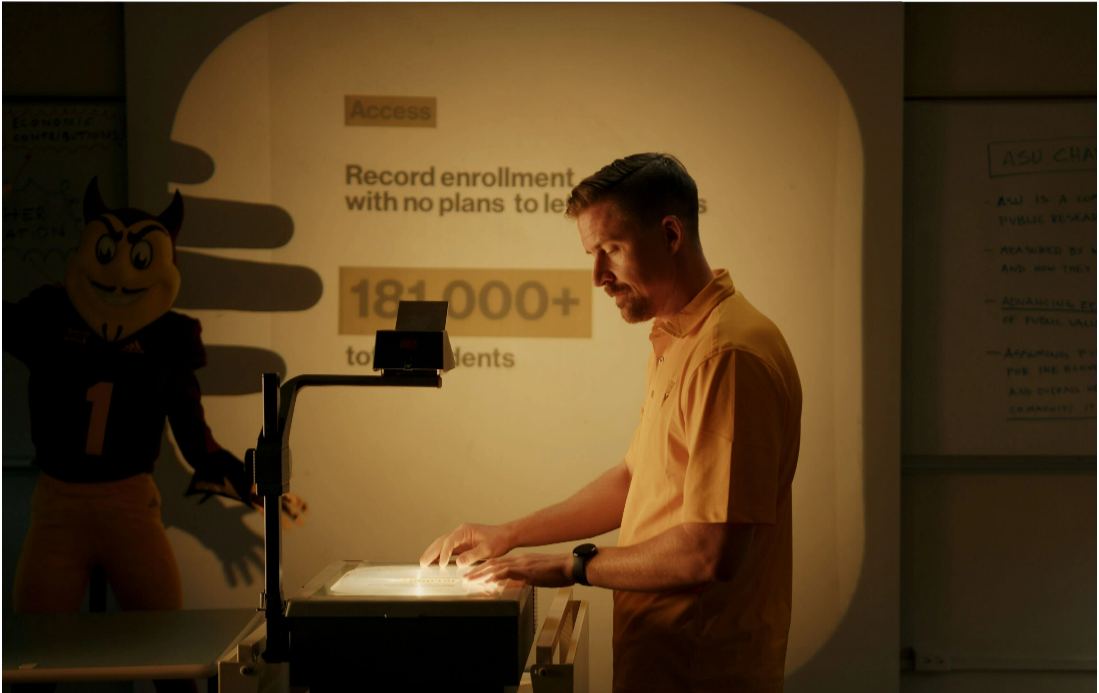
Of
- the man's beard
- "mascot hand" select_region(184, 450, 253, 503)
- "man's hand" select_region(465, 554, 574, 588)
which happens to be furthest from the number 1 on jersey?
the man's beard

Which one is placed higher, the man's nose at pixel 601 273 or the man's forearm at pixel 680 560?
the man's nose at pixel 601 273

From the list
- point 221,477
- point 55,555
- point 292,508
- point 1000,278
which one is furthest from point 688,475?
point 55,555

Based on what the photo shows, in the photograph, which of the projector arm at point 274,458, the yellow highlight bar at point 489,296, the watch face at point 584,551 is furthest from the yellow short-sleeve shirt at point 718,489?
the yellow highlight bar at point 489,296

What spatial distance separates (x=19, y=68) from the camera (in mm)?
2693

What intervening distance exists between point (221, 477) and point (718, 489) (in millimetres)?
1761

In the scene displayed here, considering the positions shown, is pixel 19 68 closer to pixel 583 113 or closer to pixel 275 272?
pixel 275 272

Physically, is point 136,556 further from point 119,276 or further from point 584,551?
point 584,551

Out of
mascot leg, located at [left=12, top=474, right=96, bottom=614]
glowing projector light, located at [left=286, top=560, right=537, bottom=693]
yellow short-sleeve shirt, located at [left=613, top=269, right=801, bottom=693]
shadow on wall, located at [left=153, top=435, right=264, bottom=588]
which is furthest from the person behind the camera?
shadow on wall, located at [left=153, top=435, right=264, bottom=588]

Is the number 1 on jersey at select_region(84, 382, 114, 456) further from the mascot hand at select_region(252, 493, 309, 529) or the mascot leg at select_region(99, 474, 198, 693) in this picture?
the mascot hand at select_region(252, 493, 309, 529)

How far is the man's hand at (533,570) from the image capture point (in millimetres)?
1433

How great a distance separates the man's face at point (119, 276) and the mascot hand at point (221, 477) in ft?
1.50

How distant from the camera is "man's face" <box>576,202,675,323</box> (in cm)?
159

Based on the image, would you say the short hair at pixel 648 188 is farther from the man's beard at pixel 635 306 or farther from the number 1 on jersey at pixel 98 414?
the number 1 on jersey at pixel 98 414

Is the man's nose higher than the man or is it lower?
higher
